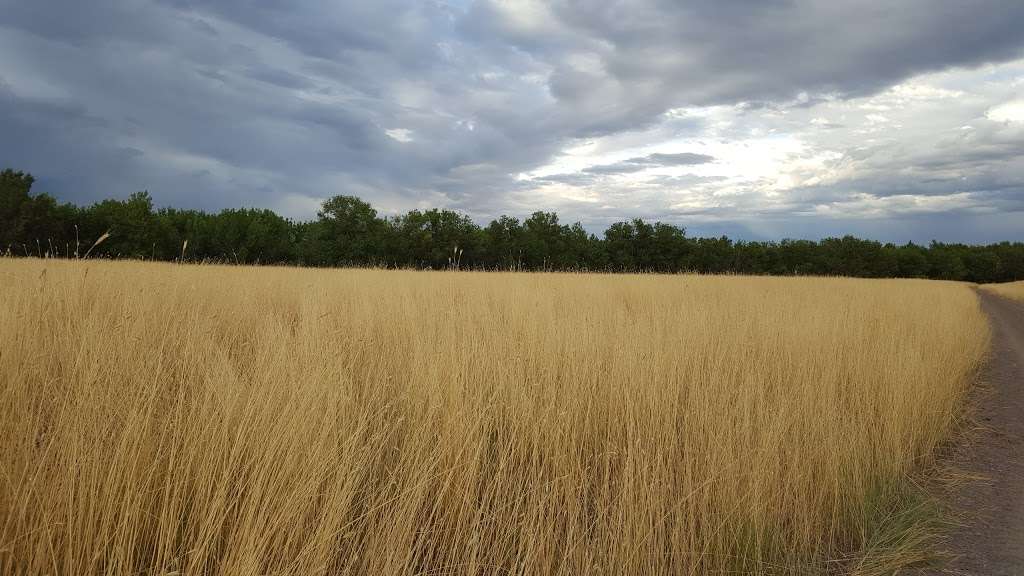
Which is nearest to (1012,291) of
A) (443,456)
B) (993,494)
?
(993,494)

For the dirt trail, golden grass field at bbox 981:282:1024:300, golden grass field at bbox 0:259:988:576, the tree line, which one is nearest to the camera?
golden grass field at bbox 0:259:988:576

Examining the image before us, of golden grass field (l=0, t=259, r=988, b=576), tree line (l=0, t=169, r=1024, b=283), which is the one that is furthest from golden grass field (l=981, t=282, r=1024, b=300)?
golden grass field (l=0, t=259, r=988, b=576)

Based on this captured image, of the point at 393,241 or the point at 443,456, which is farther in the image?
the point at 393,241

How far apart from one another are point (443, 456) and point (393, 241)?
51.2 meters

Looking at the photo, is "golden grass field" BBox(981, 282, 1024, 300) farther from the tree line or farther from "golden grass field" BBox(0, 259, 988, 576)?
"golden grass field" BBox(0, 259, 988, 576)

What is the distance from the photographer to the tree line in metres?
46.6

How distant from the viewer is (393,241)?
52562 millimetres

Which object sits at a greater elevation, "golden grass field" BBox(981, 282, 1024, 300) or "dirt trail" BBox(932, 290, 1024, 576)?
"golden grass field" BBox(981, 282, 1024, 300)

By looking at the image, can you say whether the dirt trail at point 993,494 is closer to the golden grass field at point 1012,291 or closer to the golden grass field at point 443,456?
the golden grass field at point 443,456

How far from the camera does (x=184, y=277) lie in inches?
396

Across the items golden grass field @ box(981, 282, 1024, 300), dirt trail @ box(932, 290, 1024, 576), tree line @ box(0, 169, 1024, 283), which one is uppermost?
tree line @ box(0, 169, 1024, 283)

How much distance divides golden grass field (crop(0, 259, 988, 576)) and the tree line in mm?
34860

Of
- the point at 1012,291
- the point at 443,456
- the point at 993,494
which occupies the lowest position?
the point at 993,494

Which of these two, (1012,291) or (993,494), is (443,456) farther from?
(1012,291)
